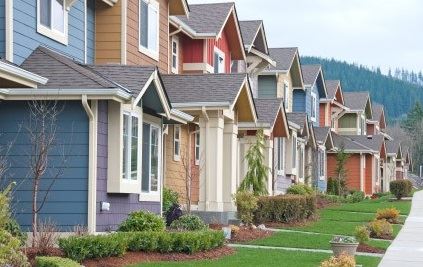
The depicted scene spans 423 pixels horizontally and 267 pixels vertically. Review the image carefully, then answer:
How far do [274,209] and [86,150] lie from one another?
1135cm

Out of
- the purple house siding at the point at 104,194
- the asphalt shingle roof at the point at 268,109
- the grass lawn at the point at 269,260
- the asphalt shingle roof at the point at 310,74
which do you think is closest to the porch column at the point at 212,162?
the grass lawn at the point at 269,260

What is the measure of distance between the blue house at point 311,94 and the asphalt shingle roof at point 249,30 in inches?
510

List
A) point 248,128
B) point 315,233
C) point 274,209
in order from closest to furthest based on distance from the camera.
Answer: point 315,233
point 274,209
point 248,128

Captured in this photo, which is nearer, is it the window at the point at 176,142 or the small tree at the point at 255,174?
the window at the point at 176,142

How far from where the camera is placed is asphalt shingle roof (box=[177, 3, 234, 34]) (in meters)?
31.0

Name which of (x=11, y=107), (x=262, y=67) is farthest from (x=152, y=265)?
(x=262, y=67)

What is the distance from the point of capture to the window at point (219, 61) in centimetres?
3286

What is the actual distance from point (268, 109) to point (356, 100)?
115 ft

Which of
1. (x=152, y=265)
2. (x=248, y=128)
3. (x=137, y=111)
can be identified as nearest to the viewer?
(x=152, y=265)

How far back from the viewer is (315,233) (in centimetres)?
2614

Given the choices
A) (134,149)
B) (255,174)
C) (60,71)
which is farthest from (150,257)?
(255,174)

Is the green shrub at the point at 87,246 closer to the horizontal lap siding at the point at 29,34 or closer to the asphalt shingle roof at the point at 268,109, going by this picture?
the horizontal lap siding at the point at 29,34

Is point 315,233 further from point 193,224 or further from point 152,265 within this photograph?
point 152,265

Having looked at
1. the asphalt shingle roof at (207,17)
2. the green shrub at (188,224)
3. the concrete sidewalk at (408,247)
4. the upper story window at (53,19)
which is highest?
the asphalt shingle roof at (207,17)
